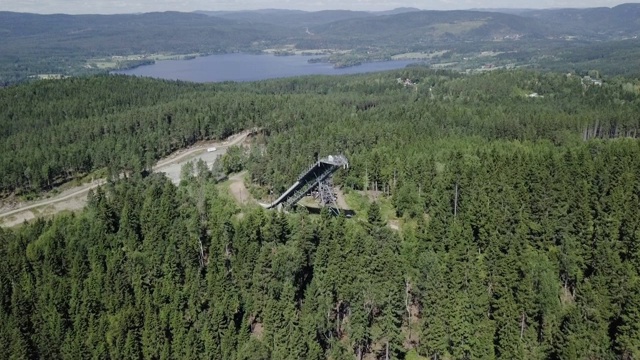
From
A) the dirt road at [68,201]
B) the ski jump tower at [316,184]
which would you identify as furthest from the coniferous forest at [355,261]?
the dirt road at [68,201]

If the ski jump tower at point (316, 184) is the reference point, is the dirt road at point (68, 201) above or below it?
below

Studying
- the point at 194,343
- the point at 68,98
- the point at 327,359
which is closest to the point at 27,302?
the point at 194,343

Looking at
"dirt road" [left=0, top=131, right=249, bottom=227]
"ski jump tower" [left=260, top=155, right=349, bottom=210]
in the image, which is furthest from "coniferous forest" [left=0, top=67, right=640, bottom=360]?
"dirt road" [left=0, top=131, right=249, bottom=227]

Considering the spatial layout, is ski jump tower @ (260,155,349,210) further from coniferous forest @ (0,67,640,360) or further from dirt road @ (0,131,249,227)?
dirt road @ (0,131,249,227)

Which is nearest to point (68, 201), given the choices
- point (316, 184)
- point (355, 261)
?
point (316, 184)

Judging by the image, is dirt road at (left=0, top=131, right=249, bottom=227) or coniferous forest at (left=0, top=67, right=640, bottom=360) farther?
dirt road at (left=0, top=131, right=249, bottom=227)

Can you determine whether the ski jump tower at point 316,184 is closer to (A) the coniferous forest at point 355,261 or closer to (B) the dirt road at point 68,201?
(A) the coniferous forest at point 355,261
